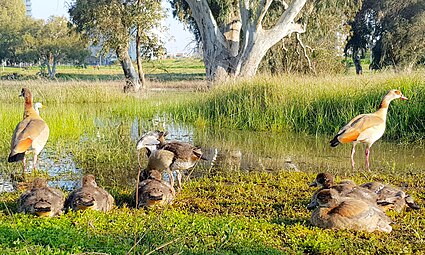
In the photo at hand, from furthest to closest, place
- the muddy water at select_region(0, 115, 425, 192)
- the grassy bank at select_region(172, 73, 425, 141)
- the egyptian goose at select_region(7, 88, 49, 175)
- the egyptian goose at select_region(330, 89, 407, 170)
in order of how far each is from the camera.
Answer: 1. the grassy bank at select_region(172, 73, 425, 141)
2. the muddy water at select_region(0, 115, 425, 192)
3. the egyptian goose at select_region(330, 89, 407, 170)
4. the egyptian goose at select_region(7, 88, 49, 175)

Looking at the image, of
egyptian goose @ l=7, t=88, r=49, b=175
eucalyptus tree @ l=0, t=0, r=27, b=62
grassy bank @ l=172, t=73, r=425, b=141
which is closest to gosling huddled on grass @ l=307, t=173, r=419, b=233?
egyptian goose @ l=7, t=88, r=49, b=175

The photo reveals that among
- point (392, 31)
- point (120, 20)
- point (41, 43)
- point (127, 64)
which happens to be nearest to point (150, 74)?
point (41, 43)

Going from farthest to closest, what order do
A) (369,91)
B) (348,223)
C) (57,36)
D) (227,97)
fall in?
(57,36) < (227,97) < (369,91) < (348,223)

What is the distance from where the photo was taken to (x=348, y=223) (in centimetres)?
583

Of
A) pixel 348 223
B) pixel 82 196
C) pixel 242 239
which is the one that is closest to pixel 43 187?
pixel 82 196

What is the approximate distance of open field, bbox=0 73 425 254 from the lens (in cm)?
532

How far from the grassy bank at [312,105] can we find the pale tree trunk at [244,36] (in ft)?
24.0

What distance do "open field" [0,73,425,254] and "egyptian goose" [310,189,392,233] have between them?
0.13m

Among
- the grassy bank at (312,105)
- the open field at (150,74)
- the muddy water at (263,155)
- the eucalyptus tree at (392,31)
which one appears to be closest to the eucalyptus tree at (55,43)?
the open field at (150,74)

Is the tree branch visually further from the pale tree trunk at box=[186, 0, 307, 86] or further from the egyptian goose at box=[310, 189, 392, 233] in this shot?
the egyptian goose at box=[310, 189, 392, 233]

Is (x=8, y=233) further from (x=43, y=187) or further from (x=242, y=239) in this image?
(x=242, y=239)

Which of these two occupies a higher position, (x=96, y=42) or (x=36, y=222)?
(x=96, y=42)

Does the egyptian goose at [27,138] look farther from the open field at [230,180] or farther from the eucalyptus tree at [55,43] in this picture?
the eucalyptus tree at [55,43]

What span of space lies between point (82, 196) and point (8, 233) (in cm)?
118
